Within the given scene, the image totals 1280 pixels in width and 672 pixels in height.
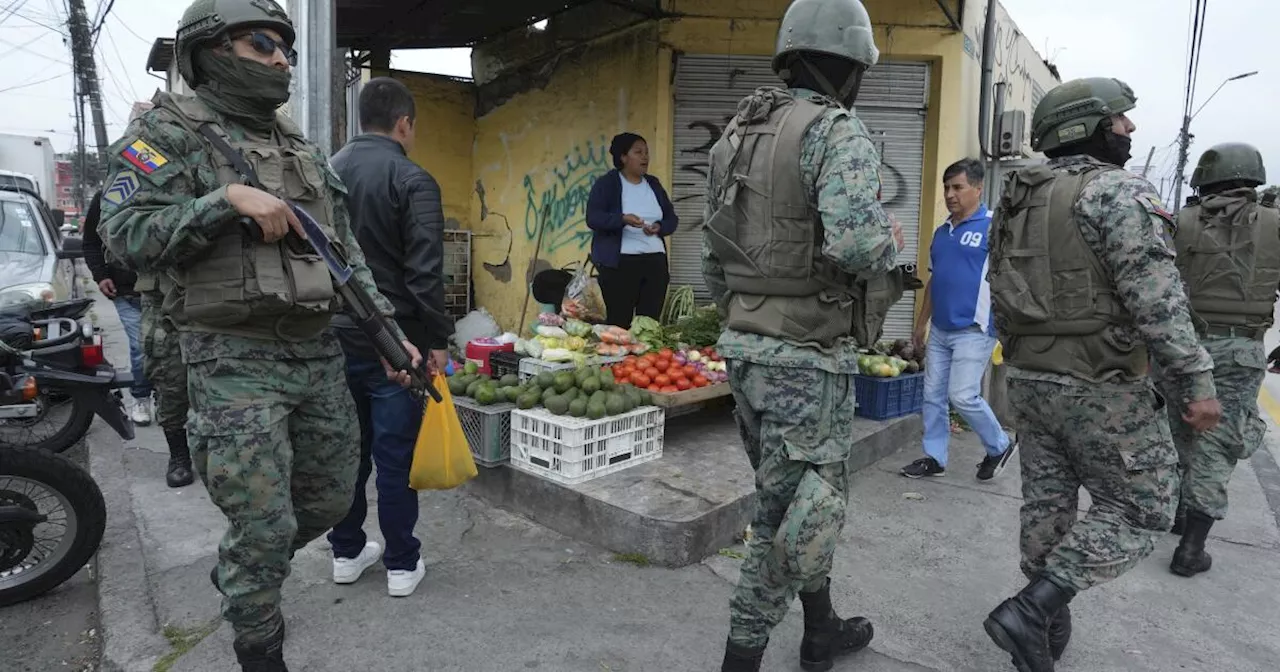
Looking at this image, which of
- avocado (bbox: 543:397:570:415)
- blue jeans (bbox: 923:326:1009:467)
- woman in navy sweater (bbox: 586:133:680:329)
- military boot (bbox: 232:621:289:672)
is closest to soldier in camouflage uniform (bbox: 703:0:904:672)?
military boot (bbox: 232:621:289:672)

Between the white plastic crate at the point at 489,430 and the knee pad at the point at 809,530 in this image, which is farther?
the white plastic crate at the point at 489,430

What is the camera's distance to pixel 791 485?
2402mm

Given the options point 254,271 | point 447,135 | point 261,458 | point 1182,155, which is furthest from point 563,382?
point 1182,155

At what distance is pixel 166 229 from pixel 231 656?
160 centimetres

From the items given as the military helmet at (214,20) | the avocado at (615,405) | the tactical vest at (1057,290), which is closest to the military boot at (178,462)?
the avocado at (615,405)

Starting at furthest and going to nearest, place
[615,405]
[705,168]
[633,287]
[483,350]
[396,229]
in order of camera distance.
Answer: [705,168], [633,287], [483,350], [615,405], [396,229]

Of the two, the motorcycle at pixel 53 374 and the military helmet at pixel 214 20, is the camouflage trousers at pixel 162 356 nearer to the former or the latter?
the motorcycle at pixel 53 374

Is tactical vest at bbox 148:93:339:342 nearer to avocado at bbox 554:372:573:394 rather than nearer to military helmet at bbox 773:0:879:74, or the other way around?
military helmet at bbox 773:0:879:74

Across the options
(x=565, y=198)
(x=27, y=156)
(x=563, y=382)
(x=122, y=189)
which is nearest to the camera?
(x=122, y=189)

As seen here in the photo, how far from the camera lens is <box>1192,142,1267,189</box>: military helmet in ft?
12.6

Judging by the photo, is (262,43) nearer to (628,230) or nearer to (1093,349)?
(1093,349)

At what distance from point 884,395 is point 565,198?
3.91 m

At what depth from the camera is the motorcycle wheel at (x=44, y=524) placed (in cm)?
313

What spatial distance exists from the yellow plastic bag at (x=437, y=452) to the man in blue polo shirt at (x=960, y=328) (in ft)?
10.5
